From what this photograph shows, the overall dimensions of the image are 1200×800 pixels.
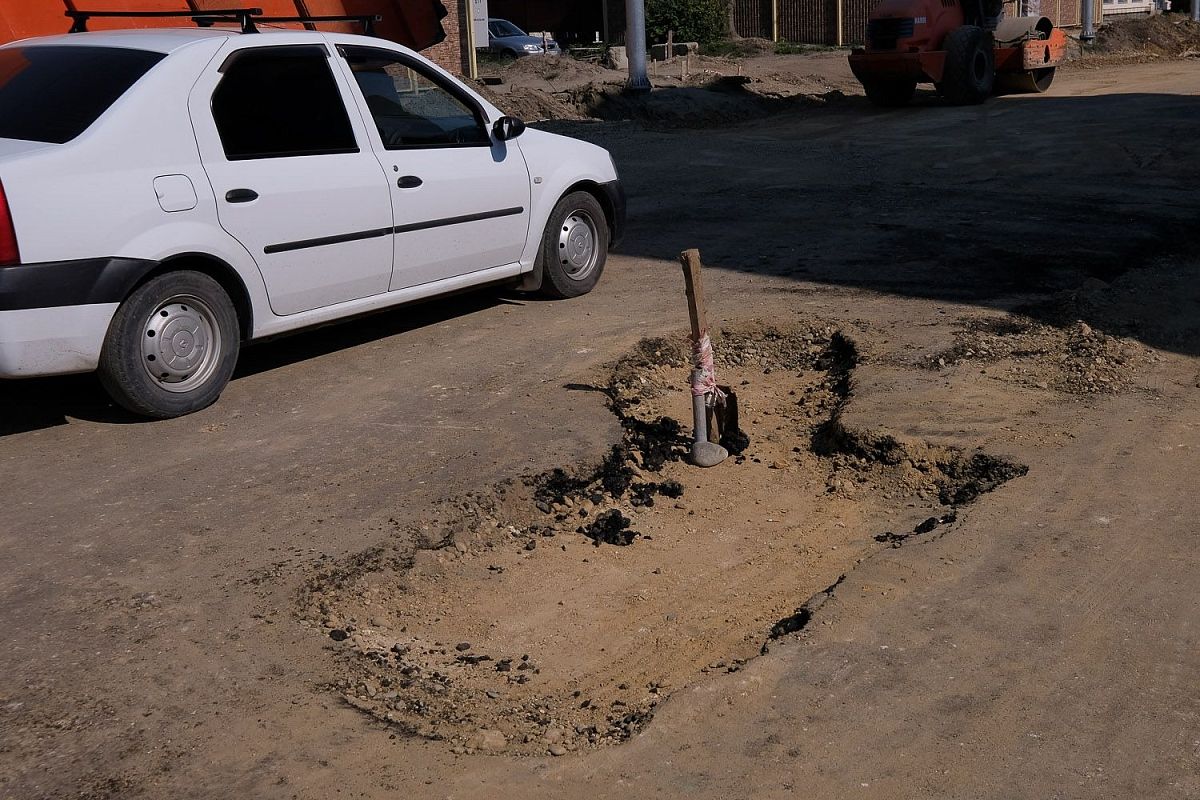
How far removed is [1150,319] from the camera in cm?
780

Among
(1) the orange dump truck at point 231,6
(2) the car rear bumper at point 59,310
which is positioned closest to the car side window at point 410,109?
(2) the car rear bumper at point 59,310

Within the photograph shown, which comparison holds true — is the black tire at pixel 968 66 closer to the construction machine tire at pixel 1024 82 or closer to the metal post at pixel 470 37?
the construction machine tire at pixel 1024 82

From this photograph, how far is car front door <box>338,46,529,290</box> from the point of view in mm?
7176

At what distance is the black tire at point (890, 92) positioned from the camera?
2056cm

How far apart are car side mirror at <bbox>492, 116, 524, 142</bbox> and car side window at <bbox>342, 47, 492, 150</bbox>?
3.3 inches

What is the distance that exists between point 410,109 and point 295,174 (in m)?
1.28

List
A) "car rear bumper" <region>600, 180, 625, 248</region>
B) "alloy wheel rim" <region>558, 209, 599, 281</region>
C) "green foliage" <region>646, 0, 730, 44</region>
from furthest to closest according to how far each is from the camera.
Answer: "green foliage" <region>646, 0, 730, 44</region> → "car rear bumper" <region>600, 180, 625, 248</region> → "alloy wheel rim" <region>558, 209, 599, 281</region>

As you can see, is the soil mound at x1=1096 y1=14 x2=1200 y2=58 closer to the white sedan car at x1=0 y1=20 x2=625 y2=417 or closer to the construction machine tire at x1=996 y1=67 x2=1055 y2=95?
the construction machine tire at x1=996 y1=67 x2=1055 y2=95

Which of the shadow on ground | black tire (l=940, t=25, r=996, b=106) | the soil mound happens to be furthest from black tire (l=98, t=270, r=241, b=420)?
the soil mound

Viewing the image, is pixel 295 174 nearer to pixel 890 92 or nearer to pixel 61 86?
pixel 61 86

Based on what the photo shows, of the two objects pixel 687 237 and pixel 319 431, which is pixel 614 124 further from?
pixel 319 431

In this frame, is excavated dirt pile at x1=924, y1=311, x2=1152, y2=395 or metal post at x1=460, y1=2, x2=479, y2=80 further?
metal post at x1=460, y1=2, x2=479, y2=80

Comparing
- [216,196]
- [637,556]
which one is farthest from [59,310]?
[637,556]

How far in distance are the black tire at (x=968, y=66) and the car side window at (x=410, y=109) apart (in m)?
13.5
